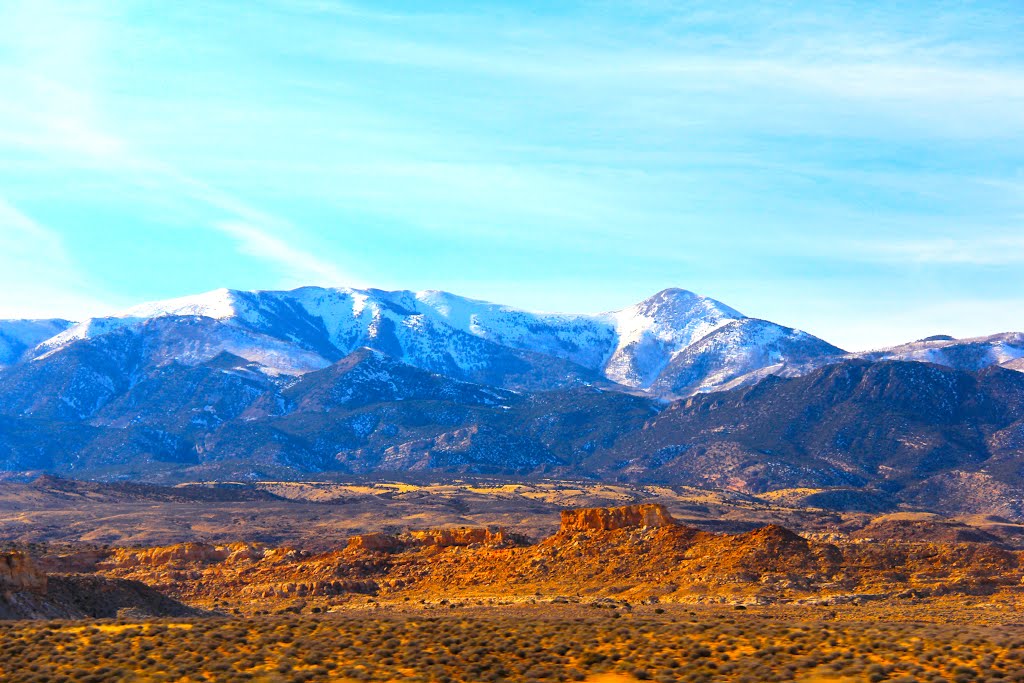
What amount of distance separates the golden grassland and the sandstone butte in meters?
27.3

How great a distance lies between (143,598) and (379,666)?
3259cm

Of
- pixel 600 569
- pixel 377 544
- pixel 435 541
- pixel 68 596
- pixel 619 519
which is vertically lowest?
pixel 68 596

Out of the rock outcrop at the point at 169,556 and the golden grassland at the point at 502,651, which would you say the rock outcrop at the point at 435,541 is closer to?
the rock outcrop at the point at 169,556

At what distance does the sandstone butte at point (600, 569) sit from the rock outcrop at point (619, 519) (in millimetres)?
92

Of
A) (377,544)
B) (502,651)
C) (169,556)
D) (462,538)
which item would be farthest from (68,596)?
(462,538)

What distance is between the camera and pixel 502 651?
43.1 metres

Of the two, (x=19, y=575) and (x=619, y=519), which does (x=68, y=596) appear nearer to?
(x=19, y=575)

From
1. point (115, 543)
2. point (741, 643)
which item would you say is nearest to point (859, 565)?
point (741, 643)

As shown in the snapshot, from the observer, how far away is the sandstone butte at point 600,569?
78.9 m

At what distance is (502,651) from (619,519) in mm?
53908

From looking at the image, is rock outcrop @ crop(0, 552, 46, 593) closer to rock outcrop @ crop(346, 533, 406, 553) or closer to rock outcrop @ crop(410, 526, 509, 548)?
rock outcrop @ crop(346, 533, 406, 553)

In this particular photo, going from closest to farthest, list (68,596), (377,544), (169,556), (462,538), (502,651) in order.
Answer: (502,651), (68,596), (169,556), (377,544), (462,538)

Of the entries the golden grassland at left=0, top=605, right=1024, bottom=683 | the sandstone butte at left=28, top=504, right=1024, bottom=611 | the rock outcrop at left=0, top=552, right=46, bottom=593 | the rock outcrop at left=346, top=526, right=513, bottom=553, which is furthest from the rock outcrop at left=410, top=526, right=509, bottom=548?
the golden grassland at left=0, top=605, right=1024, bottom=683

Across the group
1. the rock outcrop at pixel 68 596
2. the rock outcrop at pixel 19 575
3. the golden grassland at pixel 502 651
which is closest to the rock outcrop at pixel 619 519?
the rock outcrop at pixel 68 596
